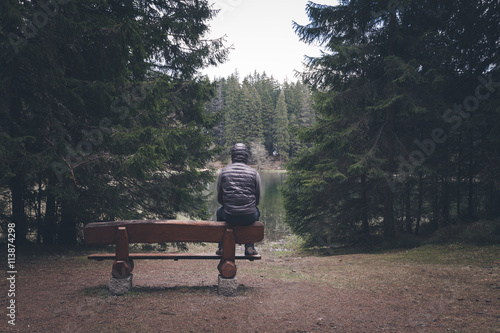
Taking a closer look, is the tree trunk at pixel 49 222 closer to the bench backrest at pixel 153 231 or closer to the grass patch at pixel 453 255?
the bench backrest at pixel 153 231

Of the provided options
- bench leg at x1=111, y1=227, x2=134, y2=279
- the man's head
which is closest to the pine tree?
the man's head

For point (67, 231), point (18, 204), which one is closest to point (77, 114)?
point (18, 204)

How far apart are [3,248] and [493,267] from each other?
35.7 feet

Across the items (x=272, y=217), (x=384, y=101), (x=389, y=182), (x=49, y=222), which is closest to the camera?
(x=49, y=222)

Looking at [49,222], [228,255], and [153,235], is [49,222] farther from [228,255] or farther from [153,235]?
[228,255]

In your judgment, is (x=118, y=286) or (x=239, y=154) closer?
(x=118, y=286)

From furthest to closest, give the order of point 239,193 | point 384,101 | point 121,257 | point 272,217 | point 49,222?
point 272,217, point 384,101, point 49,222, point 239,193, point 121,257

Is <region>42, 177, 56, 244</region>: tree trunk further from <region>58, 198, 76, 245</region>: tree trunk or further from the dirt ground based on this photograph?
the dirt ground

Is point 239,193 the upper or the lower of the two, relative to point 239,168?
lower

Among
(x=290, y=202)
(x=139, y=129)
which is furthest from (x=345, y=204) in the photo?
(x=139, y=129)

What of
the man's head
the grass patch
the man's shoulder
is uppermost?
the man's head

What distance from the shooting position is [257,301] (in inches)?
179

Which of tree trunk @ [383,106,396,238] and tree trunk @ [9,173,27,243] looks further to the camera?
tree trunk @ [383,106,396,238]

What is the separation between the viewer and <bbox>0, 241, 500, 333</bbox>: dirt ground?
370 cm
